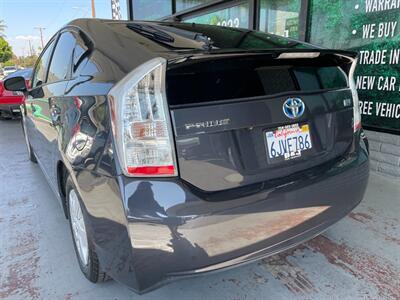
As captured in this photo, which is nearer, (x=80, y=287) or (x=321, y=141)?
(x=321, y=141)

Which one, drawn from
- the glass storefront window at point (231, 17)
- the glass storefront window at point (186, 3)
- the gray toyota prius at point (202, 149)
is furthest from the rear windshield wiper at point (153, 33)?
the glass storefront window at point (186, 3)

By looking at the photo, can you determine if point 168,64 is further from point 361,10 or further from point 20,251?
point 361,10

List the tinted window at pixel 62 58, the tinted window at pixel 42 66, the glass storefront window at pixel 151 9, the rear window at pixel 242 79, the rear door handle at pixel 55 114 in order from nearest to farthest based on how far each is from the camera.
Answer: the rear window at pixel 242 79 < the rear door handle at pixel 55 114 < the tinted window at pixel 62 58 < the tinted window at pixel 42 66 < the glass storefront window at pixel 151 9

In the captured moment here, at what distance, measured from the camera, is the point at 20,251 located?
8.38ft

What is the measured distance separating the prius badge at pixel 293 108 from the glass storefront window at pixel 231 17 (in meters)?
4.03

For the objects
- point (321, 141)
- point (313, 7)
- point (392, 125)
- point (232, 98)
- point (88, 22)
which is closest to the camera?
point (232, 98)

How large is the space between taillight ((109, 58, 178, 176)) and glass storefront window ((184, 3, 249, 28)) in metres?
4.40

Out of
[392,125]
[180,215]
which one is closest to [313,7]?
[392,125]

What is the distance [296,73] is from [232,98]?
50 centimetres

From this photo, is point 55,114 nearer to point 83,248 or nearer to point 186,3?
point 83,248

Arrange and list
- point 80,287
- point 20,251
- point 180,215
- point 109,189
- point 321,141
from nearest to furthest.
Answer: point 180,215 < point 109,189 < point 321,141 < point 80,287 < point 20,251

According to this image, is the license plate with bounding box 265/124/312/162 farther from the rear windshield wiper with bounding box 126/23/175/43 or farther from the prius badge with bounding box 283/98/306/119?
the rear windshield wiper with bounding box 126/23/175/43

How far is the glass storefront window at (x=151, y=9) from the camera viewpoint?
7996mm

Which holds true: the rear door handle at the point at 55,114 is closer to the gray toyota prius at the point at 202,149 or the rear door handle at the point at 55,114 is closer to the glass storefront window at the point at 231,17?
the gray toyota prius at the point at 202,149
